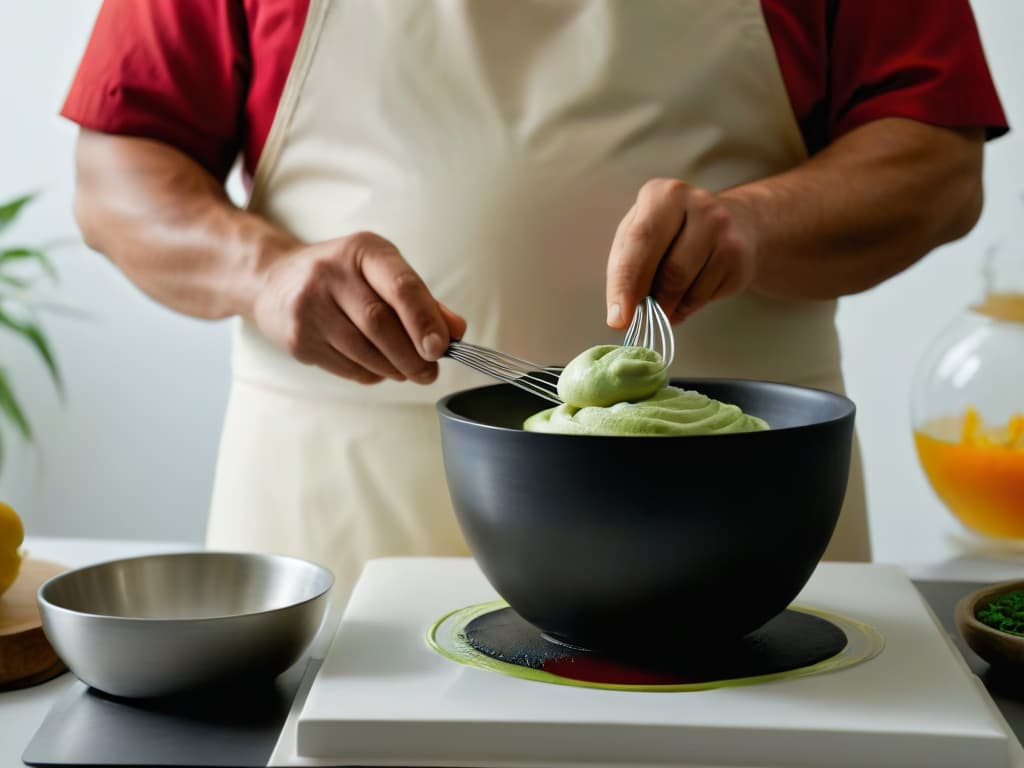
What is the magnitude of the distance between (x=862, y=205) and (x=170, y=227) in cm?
62

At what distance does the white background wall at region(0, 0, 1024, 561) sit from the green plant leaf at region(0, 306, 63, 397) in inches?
3.4

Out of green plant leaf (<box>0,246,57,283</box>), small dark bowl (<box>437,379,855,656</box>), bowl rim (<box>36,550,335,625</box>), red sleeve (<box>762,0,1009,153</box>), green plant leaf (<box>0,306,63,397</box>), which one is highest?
red sleeve (<box>762,0,1009,153</box>)

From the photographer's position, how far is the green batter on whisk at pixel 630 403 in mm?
679

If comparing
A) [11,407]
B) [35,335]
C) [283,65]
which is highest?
[283,65]

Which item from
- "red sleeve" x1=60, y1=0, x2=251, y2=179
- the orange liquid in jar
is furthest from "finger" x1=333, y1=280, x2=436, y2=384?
the orange liquid in jar

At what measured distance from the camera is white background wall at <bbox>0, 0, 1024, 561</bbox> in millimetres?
2303

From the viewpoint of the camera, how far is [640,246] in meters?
0.85

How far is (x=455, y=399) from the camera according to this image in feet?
2.55

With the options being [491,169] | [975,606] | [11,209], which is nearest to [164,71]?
[491,169]

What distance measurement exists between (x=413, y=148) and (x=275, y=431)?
30 cm

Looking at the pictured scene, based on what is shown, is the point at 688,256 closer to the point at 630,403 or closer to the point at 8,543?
the point at 630,403

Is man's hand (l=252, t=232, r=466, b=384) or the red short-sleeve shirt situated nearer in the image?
man's hand (l=252, t=232, r=466, b=384)

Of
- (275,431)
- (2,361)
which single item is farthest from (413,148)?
(2,361)

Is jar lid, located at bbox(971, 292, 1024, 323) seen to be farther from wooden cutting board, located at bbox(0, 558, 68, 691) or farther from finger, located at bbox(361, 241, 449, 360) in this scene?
wooden cutting board, located at bbox(0, 558, 68, 691)
